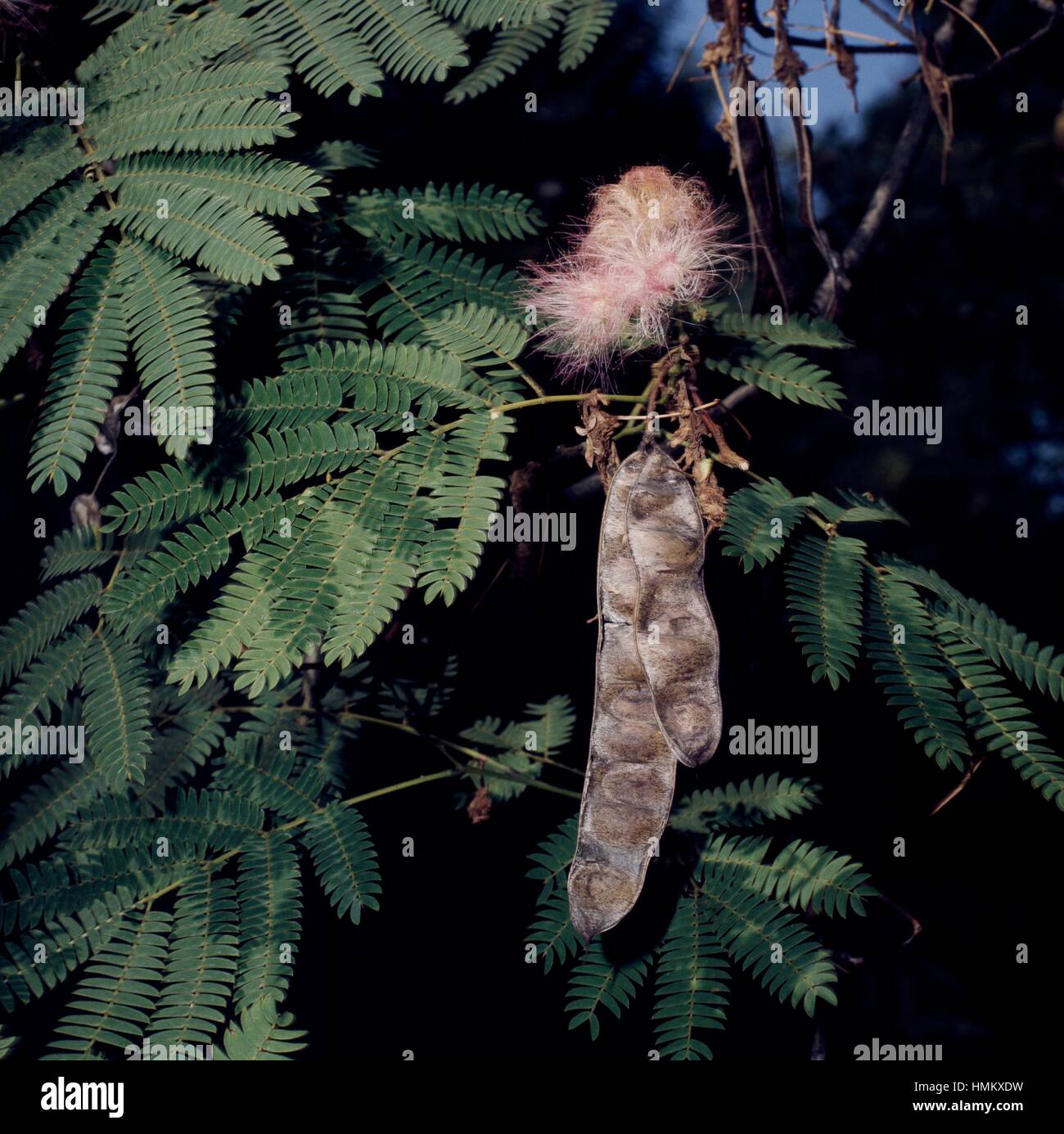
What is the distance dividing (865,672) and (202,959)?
2.00 meters

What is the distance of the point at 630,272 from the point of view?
1.86 meters

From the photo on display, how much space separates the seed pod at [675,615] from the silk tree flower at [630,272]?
1.12 ft

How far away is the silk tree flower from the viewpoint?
6.07 ft

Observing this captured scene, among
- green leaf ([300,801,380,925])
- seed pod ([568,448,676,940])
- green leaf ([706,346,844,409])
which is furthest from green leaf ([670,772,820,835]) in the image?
green leaf ([706,346,844,409])

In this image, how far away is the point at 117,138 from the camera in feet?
6.08

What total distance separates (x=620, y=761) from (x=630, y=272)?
3.10 feet

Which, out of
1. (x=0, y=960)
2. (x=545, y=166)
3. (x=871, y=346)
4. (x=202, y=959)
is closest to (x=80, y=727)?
(x=0, y=960)

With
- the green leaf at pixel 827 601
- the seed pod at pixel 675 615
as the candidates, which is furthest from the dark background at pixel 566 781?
the green leaf at pixel 827 601

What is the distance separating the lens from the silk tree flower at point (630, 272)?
1852mm

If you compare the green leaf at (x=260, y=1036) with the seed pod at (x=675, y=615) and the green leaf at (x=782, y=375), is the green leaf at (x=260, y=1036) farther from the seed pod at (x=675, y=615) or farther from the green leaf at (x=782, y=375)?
the green leaf at (x=782, y=375)

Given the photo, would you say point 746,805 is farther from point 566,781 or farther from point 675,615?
point 675,615

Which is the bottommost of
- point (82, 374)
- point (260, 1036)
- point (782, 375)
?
point (260, 1036)

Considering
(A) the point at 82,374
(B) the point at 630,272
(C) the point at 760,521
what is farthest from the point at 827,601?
(A) the point at 82,374

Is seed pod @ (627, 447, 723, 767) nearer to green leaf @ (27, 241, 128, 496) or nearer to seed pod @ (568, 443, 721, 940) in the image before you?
seed pod @ (568, 443, 721, 940)
